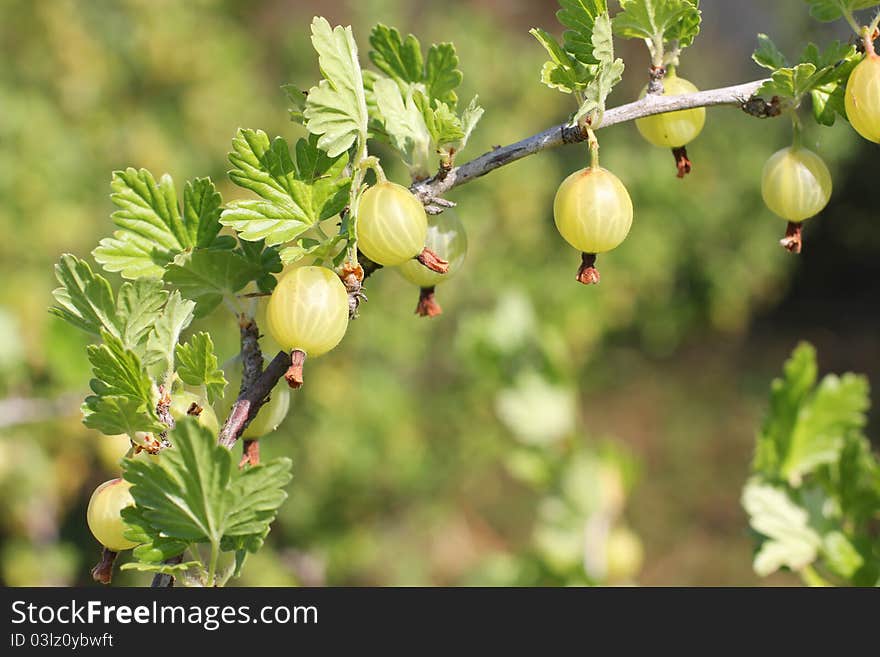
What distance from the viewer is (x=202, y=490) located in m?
0.44

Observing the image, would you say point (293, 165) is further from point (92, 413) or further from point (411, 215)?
point (92, 413)

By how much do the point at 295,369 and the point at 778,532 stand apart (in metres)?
0.48

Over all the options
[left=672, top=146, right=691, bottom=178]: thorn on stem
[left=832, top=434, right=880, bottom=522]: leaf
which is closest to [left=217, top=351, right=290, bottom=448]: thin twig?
[left=672, top=146, right=691, bottom=178]: thorn on stem

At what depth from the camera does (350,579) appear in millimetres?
2557

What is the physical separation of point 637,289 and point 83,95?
235 cm

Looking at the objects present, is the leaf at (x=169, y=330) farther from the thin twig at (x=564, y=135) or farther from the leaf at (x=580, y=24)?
the leaf at (x=580, y=24)

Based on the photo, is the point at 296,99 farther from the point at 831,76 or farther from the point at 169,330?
the point at 831,76

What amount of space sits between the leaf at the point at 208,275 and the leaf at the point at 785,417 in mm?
543

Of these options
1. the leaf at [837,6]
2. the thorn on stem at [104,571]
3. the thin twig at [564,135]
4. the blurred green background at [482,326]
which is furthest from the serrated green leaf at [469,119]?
the blurred green background at [482,326]

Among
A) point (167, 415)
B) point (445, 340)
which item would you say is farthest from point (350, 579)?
point (167, 415)

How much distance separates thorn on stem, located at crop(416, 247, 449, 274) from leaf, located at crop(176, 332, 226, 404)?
15cm

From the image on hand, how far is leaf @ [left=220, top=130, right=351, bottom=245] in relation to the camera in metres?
0.49

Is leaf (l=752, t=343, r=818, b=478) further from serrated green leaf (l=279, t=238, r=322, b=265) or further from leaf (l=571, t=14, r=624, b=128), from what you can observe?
serrated green leaf (l=279, t=238, r=322, b=265)

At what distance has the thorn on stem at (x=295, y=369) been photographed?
1.53ft
